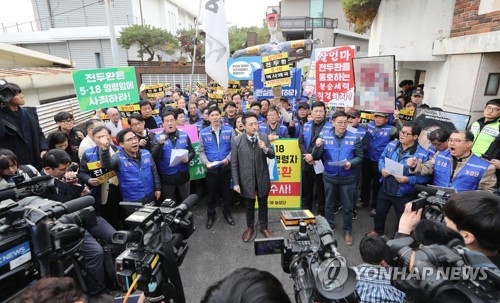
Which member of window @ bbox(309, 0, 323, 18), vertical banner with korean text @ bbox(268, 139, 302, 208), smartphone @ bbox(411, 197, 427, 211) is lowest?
vertical banner with korean text @ bbox(268, 139, 302, 208)

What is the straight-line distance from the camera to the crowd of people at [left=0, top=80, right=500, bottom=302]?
316 centimetres

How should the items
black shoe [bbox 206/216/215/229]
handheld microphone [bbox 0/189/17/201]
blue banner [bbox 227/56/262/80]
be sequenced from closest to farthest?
handheld microphone [bbox 0/189/17/201], black shoe [bbox 206/216/215/229], blue banner [bbox 227/56/262/80]

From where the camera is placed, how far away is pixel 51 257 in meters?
1.74

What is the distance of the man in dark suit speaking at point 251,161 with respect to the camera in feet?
13.9

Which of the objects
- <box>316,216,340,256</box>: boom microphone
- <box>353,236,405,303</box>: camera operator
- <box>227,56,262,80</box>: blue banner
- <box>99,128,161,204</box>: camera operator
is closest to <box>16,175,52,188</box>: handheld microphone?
<box>99,128,161,204</box>: camera operator

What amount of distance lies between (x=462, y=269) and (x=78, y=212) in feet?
7.57

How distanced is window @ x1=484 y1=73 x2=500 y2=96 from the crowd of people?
1.40 meters

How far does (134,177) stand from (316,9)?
29.8m

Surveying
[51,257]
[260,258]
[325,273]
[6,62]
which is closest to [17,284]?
[51,257]

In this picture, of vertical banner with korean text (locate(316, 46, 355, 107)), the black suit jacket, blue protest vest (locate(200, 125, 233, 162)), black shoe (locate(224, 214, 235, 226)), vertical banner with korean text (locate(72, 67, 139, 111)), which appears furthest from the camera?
vertical banner with korean text (locate(72, 67, 139, 111))

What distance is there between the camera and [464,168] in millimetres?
3154

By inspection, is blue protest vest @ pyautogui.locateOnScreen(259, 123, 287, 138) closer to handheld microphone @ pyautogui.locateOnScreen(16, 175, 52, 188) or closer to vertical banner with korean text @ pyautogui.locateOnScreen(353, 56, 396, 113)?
vertical banner with korean text @ pyautogui.locateOnScreen(353, 56, 396, 113)

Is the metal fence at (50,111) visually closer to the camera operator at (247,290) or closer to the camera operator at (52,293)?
the camera operator at (52,293)

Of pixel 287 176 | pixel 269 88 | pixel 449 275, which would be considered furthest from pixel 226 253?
pixel 269 88
